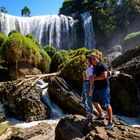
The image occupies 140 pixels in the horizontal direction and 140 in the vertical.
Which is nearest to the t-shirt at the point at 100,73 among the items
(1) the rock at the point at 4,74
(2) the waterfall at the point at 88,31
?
(1) the rock at the point at 4,74

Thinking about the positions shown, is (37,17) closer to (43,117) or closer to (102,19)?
(102,19)

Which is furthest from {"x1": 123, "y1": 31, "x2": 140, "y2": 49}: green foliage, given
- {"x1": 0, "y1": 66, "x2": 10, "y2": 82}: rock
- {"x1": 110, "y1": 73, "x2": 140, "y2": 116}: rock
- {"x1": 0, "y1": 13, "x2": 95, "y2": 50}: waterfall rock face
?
{"x1": 110, "y1": 73, "x2": 140, "y2": 116}: rock

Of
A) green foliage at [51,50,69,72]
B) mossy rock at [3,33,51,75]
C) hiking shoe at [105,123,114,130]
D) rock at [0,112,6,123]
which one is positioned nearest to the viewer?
hiking shoe at [105,123,114,130]

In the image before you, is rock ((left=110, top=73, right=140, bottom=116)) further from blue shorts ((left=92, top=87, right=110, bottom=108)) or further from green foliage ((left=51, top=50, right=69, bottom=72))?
blue shorts ((left=92, top=87, right=110, bottom=108))

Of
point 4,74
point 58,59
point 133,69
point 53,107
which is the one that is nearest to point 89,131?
point 53,107

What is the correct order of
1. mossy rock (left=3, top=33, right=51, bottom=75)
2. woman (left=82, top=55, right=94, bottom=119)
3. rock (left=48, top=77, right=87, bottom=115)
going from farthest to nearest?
mossy rock (left=3, top=33, right=51, bottom=75) < rock (left=48, top=77, right=87, bottom=115) < woman (left=82, top=55, right=94, bottom=119)

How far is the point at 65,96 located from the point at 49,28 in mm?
26051

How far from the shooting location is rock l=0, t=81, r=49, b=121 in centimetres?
1811

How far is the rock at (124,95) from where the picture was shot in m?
19.0

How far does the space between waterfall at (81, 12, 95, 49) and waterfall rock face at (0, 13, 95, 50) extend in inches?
9.1

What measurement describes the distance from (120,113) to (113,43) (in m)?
34.7

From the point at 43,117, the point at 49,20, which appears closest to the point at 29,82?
the point at 43,117

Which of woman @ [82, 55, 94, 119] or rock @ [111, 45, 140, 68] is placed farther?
rock @ [111, 45, 140, 68]

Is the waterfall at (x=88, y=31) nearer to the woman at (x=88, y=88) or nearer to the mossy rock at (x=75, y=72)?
the mossy rock at (x=75, y=72)
